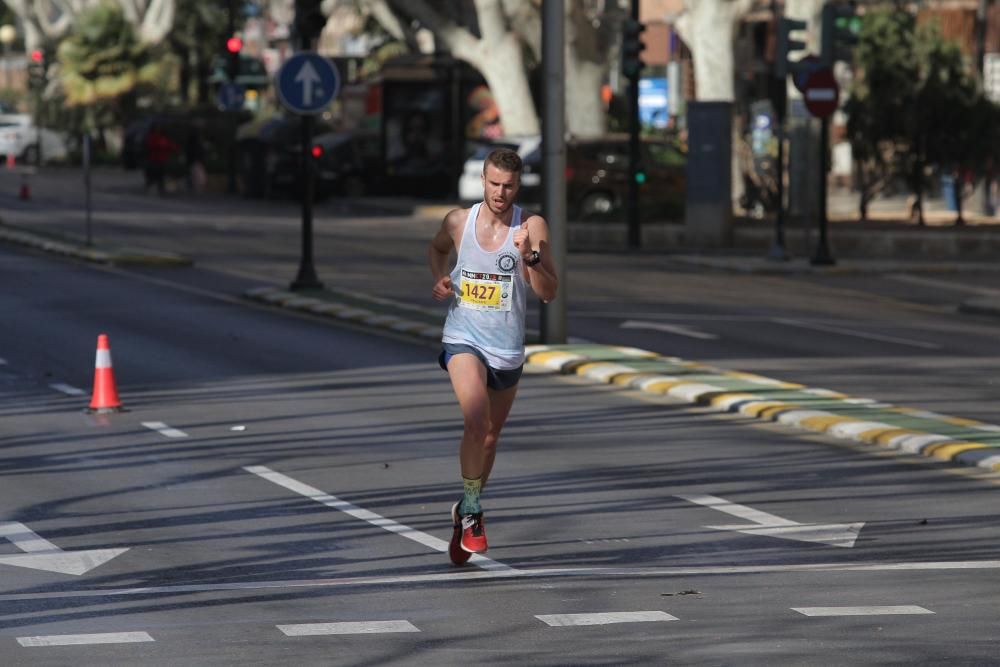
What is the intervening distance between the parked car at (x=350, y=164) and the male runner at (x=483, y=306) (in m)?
41.5

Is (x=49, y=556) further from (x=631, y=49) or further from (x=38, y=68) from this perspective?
(x=38, y=68)

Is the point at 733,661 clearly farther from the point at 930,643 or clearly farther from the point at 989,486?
the point at 989,486

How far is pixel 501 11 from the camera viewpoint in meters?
47.0

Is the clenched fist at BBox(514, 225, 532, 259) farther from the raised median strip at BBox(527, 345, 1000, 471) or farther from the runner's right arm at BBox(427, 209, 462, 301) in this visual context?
the raised median strip at BBox(527, 345, 1000, 471)

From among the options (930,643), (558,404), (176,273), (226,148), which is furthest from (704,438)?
(226,148)

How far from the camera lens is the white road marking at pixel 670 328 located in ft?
74.5

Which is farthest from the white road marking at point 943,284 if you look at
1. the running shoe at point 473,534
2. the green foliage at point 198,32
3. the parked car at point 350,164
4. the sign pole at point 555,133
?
the green foliage at point 198,32

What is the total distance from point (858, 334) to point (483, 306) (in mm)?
13855

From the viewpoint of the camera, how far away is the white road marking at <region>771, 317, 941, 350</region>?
22633 millimetres

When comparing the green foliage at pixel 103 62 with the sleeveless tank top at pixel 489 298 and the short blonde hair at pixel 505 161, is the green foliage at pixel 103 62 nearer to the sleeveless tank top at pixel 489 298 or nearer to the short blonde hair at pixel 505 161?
the sleeveless tank top at pixel 489 298

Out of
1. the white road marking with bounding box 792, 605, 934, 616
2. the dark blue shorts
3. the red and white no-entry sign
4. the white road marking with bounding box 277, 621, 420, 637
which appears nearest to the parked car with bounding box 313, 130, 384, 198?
the red and white no-entry sign

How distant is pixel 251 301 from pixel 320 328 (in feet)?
10.0

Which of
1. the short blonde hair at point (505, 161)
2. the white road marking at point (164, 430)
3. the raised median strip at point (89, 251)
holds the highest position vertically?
the short blonde hair at point (505, 161)

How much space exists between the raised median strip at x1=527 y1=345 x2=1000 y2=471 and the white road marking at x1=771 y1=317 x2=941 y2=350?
3.51 meters
